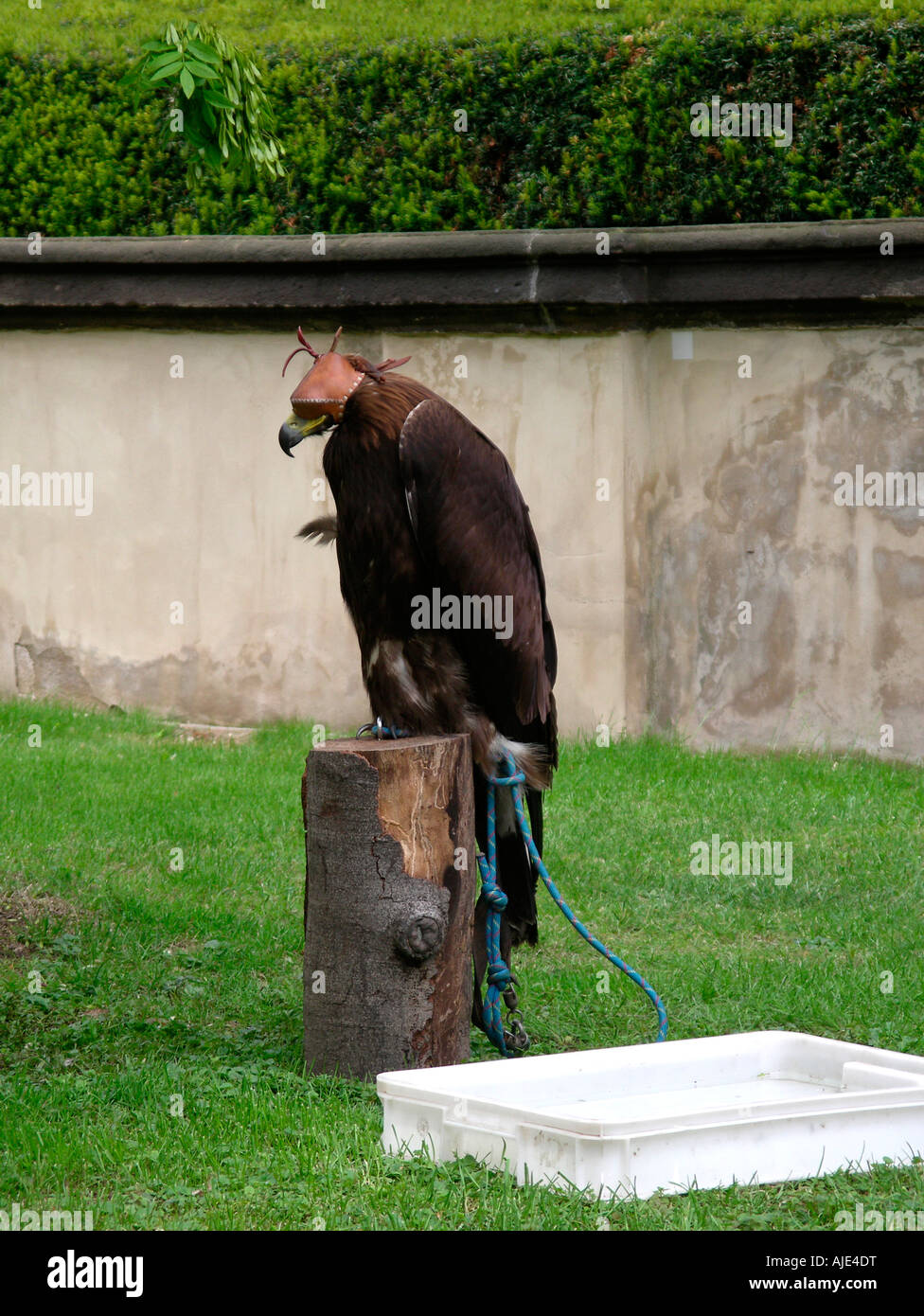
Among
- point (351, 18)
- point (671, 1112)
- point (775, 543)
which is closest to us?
point (671, 1112)

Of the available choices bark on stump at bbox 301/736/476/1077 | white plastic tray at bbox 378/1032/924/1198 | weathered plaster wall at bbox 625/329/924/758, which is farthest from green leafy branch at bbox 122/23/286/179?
weathered plaster wall at bbox 625/329/924/758

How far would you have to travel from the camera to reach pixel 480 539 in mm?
4621

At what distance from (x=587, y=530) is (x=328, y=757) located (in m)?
5.00

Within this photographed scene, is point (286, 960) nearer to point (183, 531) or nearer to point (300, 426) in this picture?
point (300, 426)

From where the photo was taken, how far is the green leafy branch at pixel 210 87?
16.6ft

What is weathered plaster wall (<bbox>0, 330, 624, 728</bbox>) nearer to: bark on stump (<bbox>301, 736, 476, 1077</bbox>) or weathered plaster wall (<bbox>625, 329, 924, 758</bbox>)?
weathered plaster wall (<bbox>625, 329, 924, 758</bbox>)

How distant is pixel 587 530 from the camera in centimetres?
923

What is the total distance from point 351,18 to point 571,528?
4148 millimetres

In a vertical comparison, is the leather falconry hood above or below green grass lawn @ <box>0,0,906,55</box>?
below

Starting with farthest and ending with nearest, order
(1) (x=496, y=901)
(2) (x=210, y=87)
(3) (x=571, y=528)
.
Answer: (3) (x=571, y=528), (2) (x=210, y=87), (1) (x=496, y=901)

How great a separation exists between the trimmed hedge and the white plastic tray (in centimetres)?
592

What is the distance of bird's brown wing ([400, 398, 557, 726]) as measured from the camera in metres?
4.50

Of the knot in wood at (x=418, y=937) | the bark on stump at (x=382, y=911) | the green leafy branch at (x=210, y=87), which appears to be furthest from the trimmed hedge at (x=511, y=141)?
the knot in wood at (x=418, y=937)

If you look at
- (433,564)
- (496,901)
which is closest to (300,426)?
(433,564)
